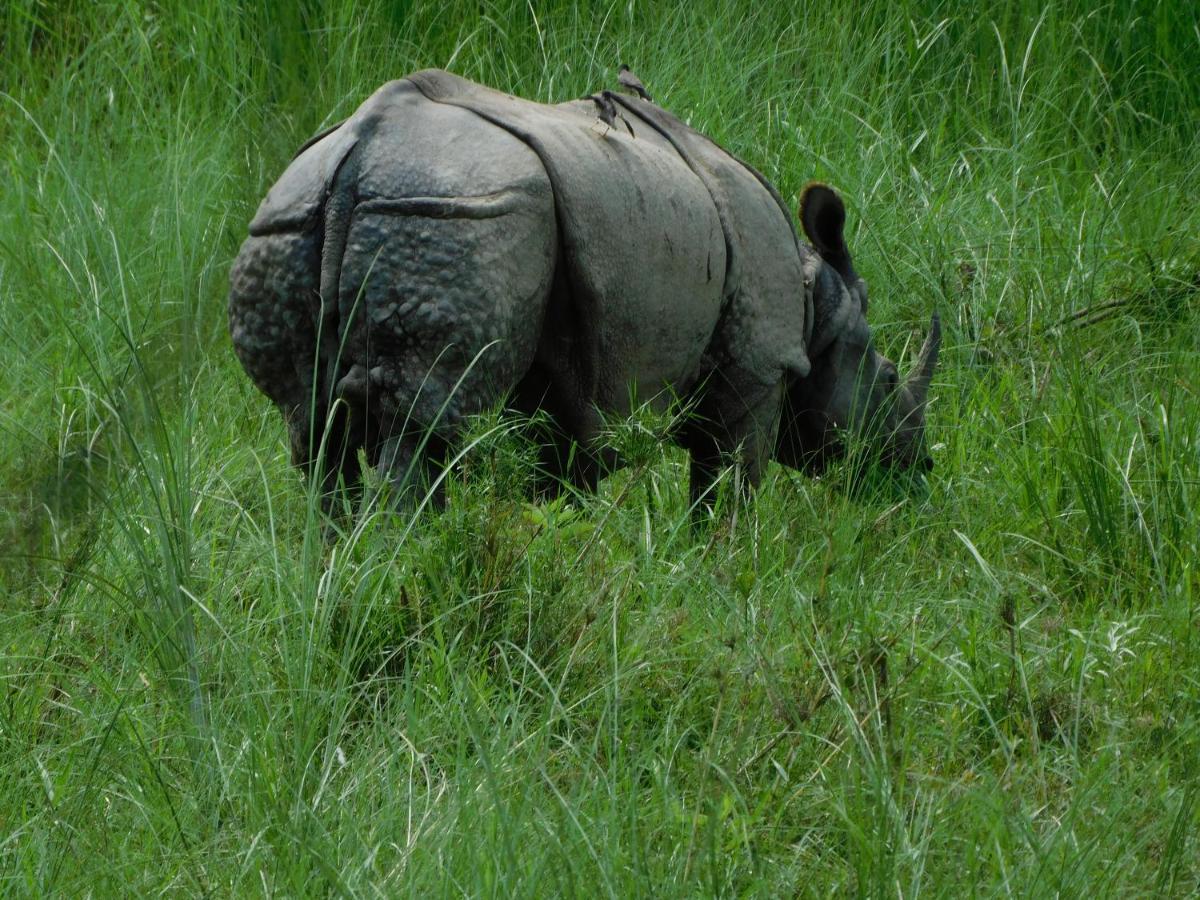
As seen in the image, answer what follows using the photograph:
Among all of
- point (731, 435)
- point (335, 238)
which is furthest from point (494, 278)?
point (731, 435)

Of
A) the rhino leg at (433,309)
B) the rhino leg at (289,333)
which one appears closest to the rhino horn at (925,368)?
the rhino leg at (433,309)

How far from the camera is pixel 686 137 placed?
4855 mm

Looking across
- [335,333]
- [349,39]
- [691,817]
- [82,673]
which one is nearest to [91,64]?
[349,39]

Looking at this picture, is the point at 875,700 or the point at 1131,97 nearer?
the point at 875,700

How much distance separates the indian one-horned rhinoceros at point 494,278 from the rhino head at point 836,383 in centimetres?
49

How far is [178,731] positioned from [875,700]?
1.26 meters

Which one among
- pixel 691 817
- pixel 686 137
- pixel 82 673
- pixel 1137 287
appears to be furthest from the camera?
pixel 1137 287

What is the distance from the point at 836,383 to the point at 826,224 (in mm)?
522

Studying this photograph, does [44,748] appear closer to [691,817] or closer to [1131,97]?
[691,817]

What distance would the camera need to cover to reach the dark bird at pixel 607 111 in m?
4.55

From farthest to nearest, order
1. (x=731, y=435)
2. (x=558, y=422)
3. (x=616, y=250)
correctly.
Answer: (x=731, y=435) < (x=558, y=422) < (x=616, y=250)

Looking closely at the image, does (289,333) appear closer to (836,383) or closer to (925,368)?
(836,383)

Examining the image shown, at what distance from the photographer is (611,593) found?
150 inches

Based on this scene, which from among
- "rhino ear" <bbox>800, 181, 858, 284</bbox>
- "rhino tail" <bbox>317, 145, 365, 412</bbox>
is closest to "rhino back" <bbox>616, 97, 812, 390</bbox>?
"rhino ear" <bbox>800, 181, 858, 284</bbox>
